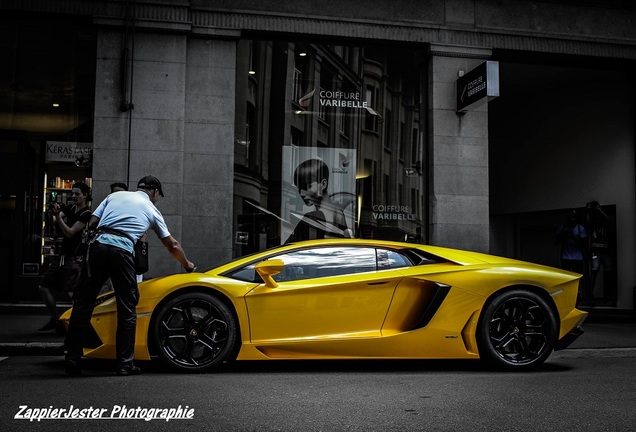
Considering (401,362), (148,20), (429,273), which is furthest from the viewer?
(148,20)

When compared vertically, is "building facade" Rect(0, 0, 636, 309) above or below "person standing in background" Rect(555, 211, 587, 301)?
above

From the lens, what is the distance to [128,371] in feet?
19.5

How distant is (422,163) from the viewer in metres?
12.1

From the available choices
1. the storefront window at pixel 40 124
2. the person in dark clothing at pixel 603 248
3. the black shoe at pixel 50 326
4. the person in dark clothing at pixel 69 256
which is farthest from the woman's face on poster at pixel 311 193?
the person in dark clothing at pixel 603 248

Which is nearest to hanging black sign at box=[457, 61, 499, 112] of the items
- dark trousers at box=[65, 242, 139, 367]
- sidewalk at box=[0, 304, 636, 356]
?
sidewalk at box=[0, 304, 636, 356]

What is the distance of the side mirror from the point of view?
6199mm

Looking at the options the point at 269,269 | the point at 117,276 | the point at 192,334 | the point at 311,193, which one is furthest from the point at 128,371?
the point at 311,193

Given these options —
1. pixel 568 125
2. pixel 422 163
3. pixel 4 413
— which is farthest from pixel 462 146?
pixel 4 413

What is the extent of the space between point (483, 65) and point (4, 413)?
8.48 metres

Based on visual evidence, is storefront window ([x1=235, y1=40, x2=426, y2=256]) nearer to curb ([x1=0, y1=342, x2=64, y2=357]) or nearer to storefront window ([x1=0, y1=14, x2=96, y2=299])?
storefront window ([x1=0, y1=14, x2=96, y2=299])

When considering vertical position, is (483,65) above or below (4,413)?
above

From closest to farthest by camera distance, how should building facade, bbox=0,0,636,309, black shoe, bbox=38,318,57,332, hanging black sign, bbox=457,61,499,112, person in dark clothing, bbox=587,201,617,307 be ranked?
black shoe, bbox=38,318,57,332
hanging black sign, bbox=457,61,499,112
building facade, bbox=0,0,636,309
person in dark clothing, bbox=587,201,617,307

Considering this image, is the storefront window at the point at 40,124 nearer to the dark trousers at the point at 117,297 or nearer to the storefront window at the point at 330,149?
the storefront window at the point at 330,149

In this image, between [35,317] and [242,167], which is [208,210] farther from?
[35,317]
